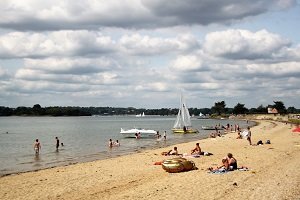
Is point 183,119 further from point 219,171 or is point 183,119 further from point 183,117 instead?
point 219,171

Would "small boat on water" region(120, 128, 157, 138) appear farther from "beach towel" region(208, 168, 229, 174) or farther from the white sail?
"beach towel" region(208, 168, 229, 174)

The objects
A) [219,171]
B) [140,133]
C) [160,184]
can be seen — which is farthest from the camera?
[140,133]

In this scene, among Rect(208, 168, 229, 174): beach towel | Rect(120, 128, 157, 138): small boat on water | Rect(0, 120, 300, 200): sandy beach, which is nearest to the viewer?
Rect(0, 120, 300, 200): sandy beach

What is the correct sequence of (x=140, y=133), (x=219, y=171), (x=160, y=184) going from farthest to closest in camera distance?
(x=140, y=133), (x=219, y=171), (x=160, y=184)

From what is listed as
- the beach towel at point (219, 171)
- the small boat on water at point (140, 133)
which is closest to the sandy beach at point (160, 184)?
the beach towel at point (219, 171)

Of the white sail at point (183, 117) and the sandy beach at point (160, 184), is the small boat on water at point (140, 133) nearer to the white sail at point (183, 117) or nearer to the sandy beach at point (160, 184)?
the white sail at point (183, 117)

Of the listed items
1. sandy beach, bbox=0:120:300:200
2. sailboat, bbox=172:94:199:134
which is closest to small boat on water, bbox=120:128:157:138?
sailboat, bbox=172:94:199:134

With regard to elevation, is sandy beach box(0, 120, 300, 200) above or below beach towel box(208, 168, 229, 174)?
below

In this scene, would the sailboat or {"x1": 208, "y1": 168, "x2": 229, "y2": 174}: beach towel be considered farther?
the sailboat

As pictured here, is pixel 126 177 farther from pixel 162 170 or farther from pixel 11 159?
pixel 11 159

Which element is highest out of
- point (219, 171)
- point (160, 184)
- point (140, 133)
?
point (140, 133)

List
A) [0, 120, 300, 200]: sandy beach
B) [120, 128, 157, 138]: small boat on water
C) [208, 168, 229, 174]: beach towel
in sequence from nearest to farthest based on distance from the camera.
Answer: [0, 120, 300, 200]: sandy beach
[208, 168, 229, 174]: beach towel
[120, 128, 157, 138]: small boat on water

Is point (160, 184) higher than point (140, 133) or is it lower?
lower

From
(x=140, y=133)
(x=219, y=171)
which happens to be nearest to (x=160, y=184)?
(x=219, y=171)
